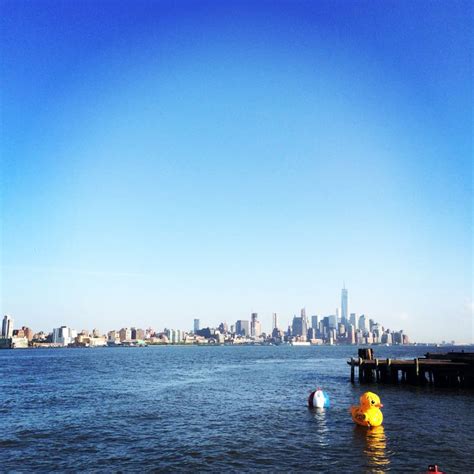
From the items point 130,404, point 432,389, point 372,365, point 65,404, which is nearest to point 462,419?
point 432,389

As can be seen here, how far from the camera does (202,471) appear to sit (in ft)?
68.8

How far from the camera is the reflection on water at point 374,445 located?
21491 millimetres

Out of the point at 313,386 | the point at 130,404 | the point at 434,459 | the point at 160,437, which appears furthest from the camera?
the point at 313,386

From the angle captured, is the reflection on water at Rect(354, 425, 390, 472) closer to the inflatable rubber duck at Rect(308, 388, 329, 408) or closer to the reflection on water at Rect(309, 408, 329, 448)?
the reflection on water at Rect(309, 408, 329, 448)

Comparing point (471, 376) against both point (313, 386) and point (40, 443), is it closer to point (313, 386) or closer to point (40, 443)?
point (313, 386)

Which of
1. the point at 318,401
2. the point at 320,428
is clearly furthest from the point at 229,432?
the point at 318,401

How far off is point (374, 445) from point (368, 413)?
162 inches

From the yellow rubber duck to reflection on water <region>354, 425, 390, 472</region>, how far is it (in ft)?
1.23

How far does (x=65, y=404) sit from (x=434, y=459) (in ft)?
104

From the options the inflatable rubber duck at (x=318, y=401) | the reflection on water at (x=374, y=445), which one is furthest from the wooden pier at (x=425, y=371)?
the reflection on water at (x=374, y=445)

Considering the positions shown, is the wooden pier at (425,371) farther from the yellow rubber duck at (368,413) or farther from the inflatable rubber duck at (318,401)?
the yellow rubber duck at (368,413)

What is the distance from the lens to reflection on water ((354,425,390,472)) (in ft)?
70.5

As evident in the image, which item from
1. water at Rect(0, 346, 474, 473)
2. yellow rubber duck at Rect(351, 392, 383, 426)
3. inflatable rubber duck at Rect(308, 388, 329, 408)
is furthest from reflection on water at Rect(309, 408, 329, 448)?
yellow rubber duck at Rect(351, 392, 383, 426)

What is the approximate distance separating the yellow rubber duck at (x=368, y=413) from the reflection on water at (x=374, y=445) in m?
0.38
